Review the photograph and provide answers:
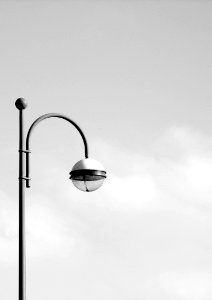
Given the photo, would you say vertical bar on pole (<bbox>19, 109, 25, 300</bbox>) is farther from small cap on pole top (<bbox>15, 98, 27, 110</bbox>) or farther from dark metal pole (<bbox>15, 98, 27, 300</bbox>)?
small cap on pole top (<bbox>15, 98, 27, 110</bbox>)

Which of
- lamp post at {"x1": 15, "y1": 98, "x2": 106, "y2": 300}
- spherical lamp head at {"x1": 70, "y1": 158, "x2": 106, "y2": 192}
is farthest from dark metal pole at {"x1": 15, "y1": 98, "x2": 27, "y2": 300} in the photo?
spherical lamp head at {"x1": 70, "y1": 158, "x2": 106, "y2": 192}

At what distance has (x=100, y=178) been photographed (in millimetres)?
15758

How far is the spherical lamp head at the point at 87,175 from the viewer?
1560 centimetres

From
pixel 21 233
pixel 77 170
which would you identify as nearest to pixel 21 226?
pixel 21 233

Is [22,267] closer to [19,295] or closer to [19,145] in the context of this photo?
[19,295]

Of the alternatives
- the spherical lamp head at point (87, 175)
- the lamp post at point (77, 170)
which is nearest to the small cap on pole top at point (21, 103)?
the lamp post at point (77, 170)

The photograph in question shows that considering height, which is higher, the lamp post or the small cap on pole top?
the small cap on pole top

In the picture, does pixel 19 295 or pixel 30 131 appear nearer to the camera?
pixel 19 295

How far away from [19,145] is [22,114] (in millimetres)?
659

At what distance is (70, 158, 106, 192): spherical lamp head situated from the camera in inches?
614

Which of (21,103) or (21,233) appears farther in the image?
(21,103)

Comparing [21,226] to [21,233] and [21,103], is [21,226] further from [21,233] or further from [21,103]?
[21,103]

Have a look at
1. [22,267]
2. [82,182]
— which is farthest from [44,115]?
[22,267]

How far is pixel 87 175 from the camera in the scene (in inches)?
615
